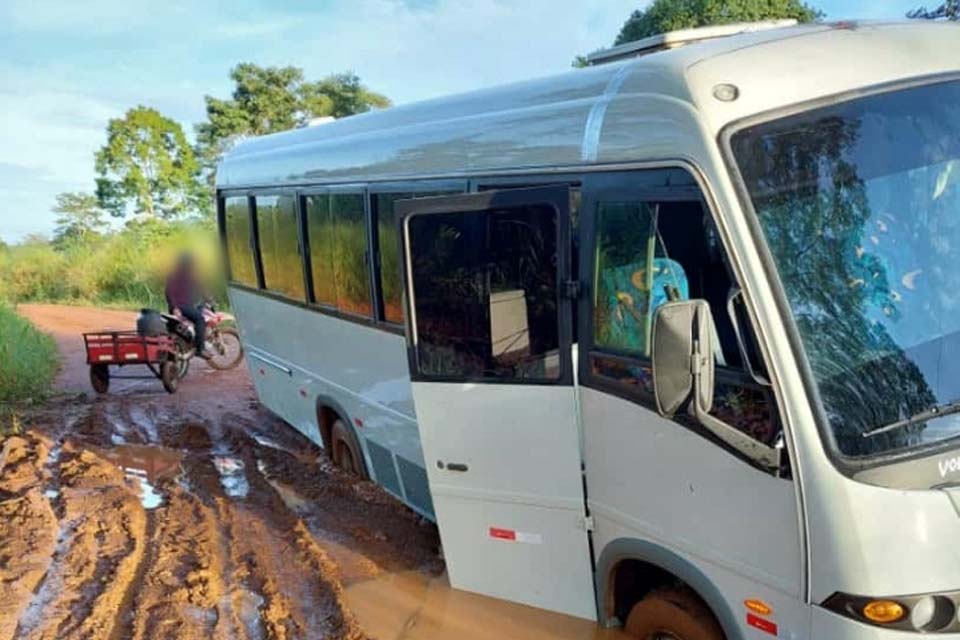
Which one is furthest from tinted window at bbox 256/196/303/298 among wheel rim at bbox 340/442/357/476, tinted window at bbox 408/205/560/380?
tinted window at bbox 408/205/560/380

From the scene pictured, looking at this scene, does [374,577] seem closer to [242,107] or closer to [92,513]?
[92,513]

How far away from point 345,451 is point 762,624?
4.71 m

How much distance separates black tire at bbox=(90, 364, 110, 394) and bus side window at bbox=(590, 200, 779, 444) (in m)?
10.3

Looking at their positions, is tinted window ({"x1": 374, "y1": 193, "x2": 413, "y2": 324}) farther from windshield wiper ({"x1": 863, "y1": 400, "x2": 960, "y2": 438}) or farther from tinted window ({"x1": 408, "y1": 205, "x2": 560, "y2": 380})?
windshield wiper ({"x1": 863, "y1": 400, "x2": 960, "y2": 438})

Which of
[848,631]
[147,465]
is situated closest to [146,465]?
[147,465]

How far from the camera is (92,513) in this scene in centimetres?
688

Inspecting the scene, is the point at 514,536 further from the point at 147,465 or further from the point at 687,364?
the point at 147,465

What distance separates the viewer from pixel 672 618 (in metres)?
3.51

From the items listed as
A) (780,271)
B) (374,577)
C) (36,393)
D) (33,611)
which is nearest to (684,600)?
(780,271)

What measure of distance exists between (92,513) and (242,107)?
2659 centimetres

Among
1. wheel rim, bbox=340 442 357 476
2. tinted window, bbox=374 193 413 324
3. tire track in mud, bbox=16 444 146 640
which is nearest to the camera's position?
tire track in mud, bbox=16 444 146 640

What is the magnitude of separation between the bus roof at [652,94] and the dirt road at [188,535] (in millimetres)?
2725

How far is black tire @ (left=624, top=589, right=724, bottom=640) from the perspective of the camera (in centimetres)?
338

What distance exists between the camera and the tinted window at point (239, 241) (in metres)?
8.53
